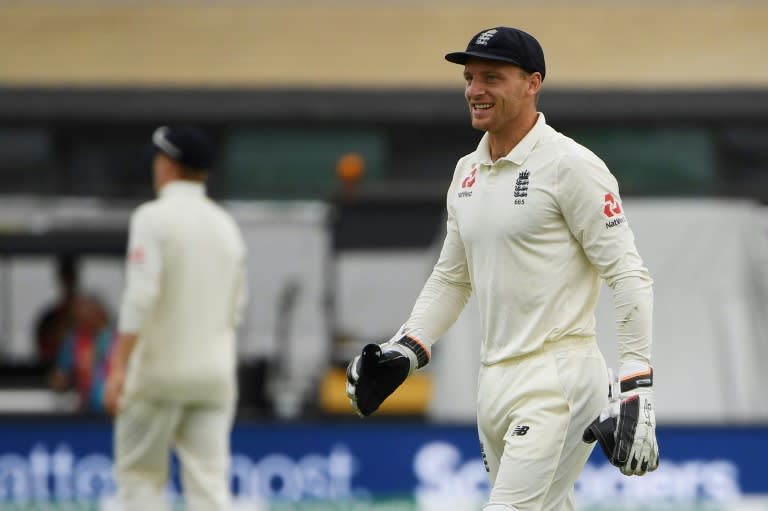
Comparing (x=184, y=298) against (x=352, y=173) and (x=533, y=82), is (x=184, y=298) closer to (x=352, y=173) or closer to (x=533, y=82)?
(x=533, y=82)

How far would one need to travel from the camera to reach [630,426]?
427 centimetres

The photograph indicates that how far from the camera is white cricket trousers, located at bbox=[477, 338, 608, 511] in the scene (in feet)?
14.7

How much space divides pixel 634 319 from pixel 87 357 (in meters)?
6.05

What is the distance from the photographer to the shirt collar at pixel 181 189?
290 inches

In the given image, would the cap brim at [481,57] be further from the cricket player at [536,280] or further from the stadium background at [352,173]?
the stadium background at [352,173]

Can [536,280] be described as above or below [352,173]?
above

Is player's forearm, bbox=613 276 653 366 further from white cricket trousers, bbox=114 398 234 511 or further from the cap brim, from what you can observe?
white cricket trousers, bbox=114 398 234 511

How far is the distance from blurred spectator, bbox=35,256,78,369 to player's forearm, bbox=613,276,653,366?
638 cm

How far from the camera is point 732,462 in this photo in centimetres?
952

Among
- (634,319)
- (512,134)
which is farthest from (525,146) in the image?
(634,319)

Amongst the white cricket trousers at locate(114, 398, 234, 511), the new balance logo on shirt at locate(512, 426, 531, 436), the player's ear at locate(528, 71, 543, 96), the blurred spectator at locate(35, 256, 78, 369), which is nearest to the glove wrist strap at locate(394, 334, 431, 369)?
the new balance logo on shirt at locate(512, 426, 531, 436)

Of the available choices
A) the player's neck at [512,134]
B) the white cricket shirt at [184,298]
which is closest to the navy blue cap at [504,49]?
the player's neck at [512,134]

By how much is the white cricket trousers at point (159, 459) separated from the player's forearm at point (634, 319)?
3240 mm

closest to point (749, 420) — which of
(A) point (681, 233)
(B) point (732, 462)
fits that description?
(B) point (732, 462)
